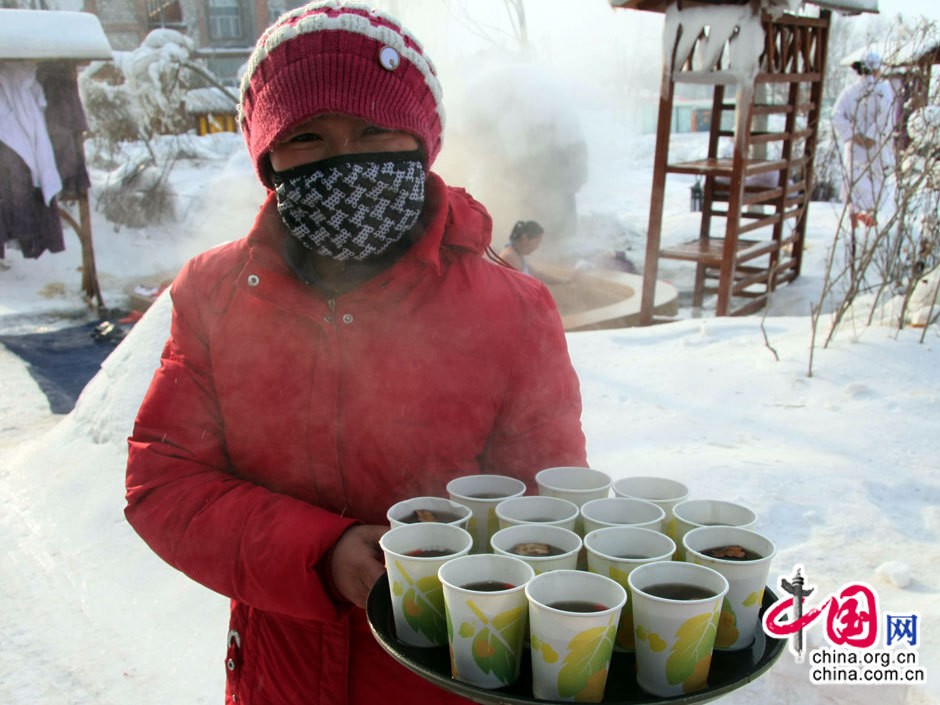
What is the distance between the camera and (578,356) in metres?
5.53

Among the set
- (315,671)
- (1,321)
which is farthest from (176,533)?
(1,321)

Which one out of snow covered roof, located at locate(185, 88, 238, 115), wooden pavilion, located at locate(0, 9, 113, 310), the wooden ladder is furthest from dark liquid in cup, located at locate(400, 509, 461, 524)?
snow covered roof, located at locate(185, 88, 238, 115)

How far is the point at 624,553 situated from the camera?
1.40 meters

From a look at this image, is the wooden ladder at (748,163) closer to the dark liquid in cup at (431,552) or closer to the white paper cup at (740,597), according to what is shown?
the white paper cup at (740,597)

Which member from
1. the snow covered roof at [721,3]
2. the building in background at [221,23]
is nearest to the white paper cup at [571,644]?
the snow covered roof at [721,3]

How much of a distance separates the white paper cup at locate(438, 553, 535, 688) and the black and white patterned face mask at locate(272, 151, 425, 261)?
619mm

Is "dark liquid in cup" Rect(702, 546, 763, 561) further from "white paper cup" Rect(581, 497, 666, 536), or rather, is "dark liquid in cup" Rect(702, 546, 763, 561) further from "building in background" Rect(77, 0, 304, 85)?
"building in background" Rect(77, 0, 304, 85)

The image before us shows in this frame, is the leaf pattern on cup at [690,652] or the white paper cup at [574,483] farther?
the white paper cup at [574,483]

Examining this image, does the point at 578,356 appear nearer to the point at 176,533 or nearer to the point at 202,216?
the point at 176,533

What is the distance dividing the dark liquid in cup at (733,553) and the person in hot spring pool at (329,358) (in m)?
0.41

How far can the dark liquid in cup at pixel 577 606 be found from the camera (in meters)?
1.24

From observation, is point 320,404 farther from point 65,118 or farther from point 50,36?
point 65,118

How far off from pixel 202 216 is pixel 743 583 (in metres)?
14.5

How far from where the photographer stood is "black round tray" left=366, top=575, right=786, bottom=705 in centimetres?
117
